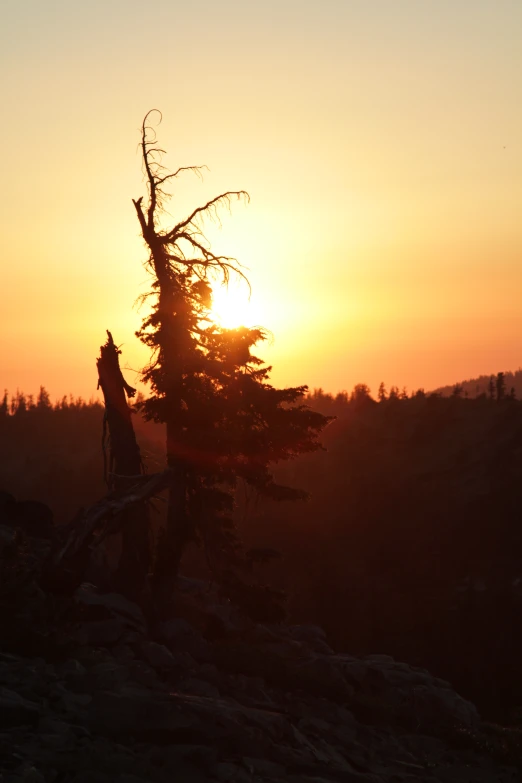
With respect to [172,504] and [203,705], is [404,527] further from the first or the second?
[203,705]

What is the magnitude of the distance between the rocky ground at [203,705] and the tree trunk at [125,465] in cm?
115

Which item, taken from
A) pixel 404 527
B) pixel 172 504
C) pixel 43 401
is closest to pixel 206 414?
pixel 172 504

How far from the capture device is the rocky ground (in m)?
14.4

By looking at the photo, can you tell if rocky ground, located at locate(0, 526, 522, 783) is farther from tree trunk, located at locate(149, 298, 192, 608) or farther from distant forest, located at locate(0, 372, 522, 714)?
distant forest, located at locate(0, 372, 522, 714)

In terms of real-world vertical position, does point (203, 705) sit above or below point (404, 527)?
below

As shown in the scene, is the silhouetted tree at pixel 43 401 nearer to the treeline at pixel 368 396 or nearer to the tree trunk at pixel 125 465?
the treeline at pixel 368 396

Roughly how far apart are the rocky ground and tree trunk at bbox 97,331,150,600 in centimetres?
115

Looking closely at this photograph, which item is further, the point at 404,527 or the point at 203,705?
the point at 404,527

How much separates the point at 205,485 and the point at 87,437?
262 feet

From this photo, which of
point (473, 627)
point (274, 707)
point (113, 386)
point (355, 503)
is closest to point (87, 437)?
point (355, 503)

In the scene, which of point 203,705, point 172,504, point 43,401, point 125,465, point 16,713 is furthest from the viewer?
point 43,401

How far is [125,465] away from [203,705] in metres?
10.2

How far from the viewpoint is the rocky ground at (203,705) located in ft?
47.4

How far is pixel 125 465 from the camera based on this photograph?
25484 millimetres
